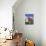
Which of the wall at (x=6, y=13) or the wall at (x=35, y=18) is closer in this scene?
the wall at (x=6, y=13)

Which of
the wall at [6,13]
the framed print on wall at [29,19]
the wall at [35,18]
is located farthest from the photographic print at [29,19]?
the wall at [6,13]

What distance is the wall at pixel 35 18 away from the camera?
478 centimetres

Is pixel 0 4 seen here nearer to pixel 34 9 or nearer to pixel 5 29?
pixel 5 29

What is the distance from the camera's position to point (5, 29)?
3.37 m

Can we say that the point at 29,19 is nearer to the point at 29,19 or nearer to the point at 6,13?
the point at 29,19

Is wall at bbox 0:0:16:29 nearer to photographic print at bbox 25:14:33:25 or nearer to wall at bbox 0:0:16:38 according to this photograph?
wall at bbox 0:0:16:38

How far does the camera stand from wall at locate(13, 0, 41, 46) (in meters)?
Result: 4.78

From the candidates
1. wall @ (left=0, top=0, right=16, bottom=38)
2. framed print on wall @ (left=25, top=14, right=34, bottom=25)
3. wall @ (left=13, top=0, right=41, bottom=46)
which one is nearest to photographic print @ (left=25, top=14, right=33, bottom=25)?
framed print on wall @ (left=25, top=14, right=34, bottom=25)

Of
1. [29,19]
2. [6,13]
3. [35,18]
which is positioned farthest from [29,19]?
[6,13]

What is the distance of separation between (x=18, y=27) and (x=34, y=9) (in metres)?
1.00

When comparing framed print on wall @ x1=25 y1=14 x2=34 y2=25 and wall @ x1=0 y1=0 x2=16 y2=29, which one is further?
framed print on wall @ x1=25 y1=14 x2=34 y2=25

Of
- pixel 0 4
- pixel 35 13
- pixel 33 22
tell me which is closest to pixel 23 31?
pixel 33 22

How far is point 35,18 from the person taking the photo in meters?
4.78

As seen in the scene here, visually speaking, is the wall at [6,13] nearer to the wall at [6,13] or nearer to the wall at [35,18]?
the wall at [6,13]
